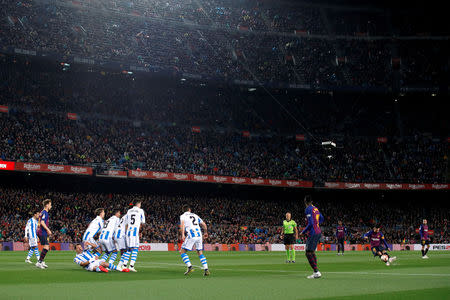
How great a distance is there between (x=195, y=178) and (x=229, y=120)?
13.3 metres

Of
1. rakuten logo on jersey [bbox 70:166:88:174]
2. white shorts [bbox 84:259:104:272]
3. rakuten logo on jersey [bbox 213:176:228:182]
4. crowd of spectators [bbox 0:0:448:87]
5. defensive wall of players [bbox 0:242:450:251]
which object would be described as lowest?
defensive wall of players [bbox 0:242:450:251]

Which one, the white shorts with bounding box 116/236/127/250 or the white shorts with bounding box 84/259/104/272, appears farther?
the white shorts with bounding box 116/236/127/250

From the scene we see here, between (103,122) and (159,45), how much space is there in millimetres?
11475

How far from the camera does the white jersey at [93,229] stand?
18.0 metres

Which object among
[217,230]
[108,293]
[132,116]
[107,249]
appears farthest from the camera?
[132,116]

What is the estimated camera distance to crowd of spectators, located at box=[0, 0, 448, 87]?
182ft

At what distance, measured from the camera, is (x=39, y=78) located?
57.0 metres

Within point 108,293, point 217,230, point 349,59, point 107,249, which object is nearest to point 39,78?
point 217,230

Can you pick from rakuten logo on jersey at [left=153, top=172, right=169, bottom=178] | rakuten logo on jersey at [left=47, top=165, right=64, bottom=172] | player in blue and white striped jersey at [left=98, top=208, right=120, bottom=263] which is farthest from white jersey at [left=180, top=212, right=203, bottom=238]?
rakuten logo on jersey at [left=153, top=172, right=169, bottom=178]

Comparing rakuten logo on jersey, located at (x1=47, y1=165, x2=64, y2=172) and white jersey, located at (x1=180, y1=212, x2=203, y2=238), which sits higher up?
rakuten logo on jersey, located at (x1=47, y1=165, x2=64, y2=172)

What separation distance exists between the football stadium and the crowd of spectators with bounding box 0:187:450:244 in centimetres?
19

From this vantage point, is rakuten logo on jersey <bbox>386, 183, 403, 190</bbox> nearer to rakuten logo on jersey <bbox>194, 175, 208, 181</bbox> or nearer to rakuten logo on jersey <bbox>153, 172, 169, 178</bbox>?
rakuten logo on jersey <bbox>194, 175, 208, 181</bbox>

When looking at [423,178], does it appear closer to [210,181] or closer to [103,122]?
[210,181]

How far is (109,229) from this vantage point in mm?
18391
